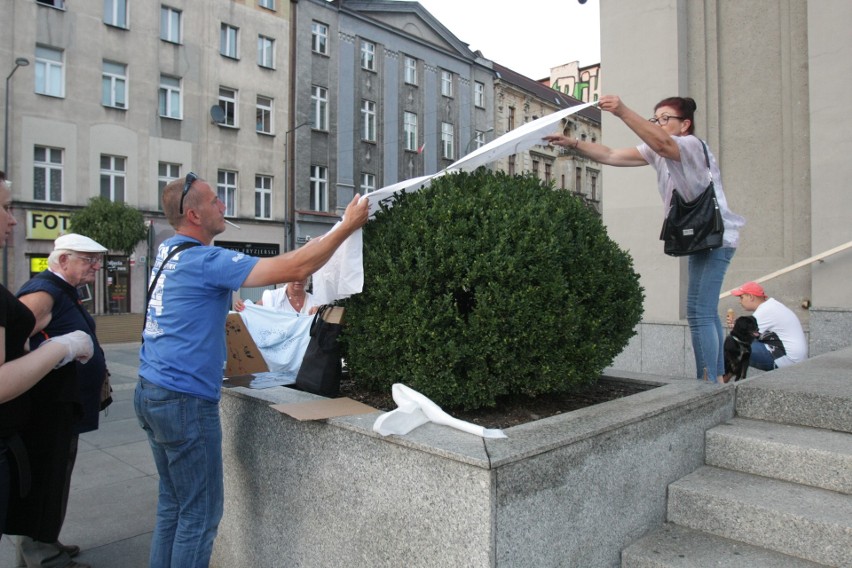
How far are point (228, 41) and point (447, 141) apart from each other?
15.3 m

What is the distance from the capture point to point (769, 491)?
295cm

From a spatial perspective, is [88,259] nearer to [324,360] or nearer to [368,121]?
[324,360]

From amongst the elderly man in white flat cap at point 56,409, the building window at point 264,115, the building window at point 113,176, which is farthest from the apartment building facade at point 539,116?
the elderly man in white flat cap at point 56,409

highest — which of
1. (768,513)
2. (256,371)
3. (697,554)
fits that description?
(256,371)

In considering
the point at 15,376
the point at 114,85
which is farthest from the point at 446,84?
the point at 15,376

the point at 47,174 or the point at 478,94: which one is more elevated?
the point at 478,94

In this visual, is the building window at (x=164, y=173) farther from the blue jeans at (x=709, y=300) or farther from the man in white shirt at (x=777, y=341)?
the blue jeans at (x=709, y=300)

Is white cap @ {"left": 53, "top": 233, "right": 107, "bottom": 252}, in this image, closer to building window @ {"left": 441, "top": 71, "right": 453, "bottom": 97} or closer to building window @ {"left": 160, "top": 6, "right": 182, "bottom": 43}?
building window @ {"left": 160, "top": 6, "right": 182, "bottom": 43}

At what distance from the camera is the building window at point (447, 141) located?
4034 cm

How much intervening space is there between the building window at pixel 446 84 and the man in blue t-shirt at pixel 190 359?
129 feet

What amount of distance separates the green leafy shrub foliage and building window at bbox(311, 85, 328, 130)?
102 feet

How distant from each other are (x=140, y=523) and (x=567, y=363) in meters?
3.08

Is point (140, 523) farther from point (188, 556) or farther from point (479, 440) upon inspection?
point (479, 440)

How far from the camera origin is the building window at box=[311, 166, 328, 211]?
1297 inches
